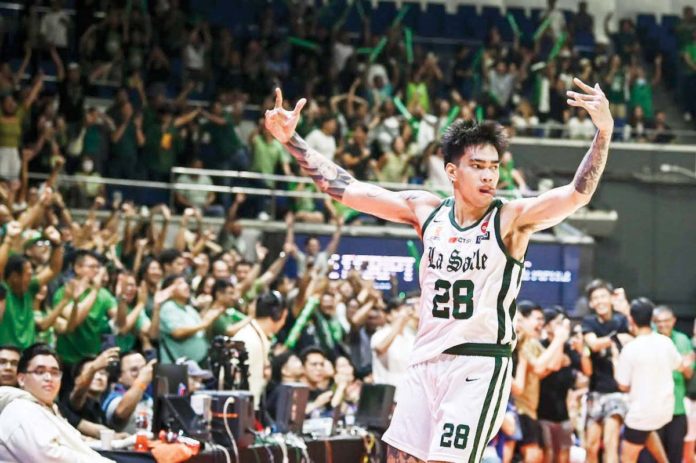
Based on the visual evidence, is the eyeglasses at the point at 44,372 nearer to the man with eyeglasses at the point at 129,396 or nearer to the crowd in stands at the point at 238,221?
the crowd in stands at the point at 238,221

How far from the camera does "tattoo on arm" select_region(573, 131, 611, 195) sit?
5.72 metres

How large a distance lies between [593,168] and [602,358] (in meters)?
7.09

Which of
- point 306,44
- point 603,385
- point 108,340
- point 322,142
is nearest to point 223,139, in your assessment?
point 322,142

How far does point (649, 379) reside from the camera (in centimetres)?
1164

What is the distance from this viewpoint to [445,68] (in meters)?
22.8

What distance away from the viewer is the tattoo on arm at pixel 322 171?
6609 mm

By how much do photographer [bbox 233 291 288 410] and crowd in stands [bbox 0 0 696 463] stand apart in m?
0.02

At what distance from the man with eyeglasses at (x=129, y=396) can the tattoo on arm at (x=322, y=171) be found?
2574 mm

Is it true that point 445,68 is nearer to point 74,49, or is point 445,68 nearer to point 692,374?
point 74,49

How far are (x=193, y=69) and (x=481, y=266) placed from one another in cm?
1431

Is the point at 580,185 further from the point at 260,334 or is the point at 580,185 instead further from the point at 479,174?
the point at 260,334

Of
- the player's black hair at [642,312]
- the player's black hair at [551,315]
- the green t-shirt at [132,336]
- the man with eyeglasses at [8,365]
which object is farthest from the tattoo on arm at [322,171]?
the player's black hair at [551,315]

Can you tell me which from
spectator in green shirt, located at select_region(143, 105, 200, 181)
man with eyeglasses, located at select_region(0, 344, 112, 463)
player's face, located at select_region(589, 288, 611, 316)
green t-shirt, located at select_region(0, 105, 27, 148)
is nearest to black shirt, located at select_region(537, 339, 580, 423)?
player's face, located at select_region(589, 288, 611, 316)

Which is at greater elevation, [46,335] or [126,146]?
[126,146]
